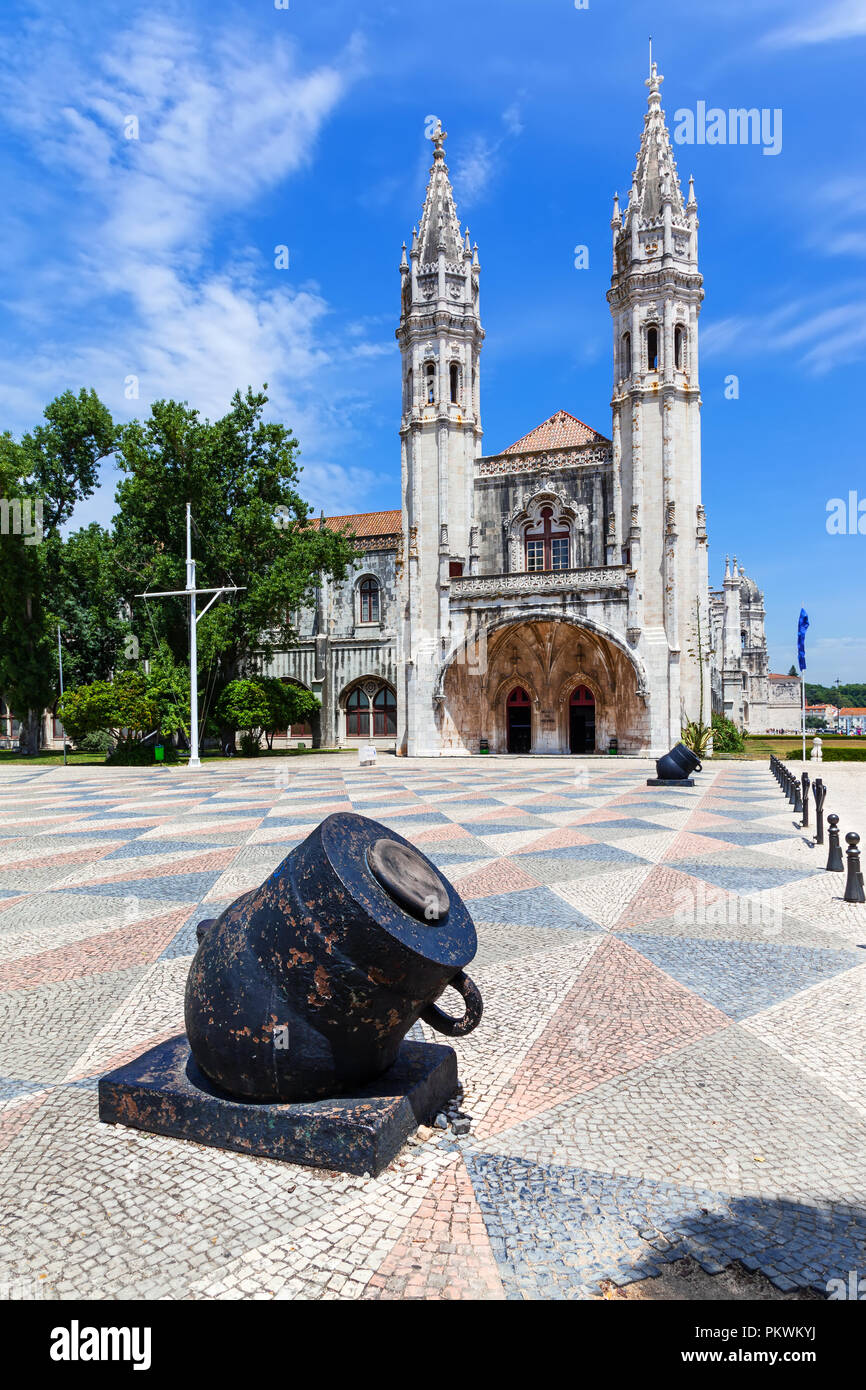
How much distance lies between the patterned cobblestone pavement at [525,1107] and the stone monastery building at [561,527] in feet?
75.7

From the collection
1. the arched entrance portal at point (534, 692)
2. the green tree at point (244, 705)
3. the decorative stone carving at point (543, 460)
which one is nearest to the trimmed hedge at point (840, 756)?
the arched entrance portal at point (534, 692)

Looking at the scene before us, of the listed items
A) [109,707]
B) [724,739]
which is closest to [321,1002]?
[109,707]

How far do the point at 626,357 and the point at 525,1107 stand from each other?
33710 millimetres

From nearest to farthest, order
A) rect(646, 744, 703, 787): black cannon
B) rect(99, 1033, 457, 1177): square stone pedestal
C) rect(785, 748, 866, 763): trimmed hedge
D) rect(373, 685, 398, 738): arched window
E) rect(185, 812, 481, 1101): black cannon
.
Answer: rect(185, 812, 481, 1101): black cannon < rect(99, 1033, 457, 1177): square stone pedestal < rect(646, 744, 703, 787): black cannon < rect(785, 748, 866, 763): trimmed hedge < rect(373, 685, 398, 738): arched window

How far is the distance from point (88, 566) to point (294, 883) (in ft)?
98.0

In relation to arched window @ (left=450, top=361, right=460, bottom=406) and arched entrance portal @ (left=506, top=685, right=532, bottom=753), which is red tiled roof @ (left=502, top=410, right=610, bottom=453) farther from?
arched entrance portal @ (left=506, top=685, right=532, bottom=753)

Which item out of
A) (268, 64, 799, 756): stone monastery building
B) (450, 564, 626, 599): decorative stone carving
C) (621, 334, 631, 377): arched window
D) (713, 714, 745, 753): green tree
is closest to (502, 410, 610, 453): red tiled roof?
(268, 64, 799, 756): stone monastery building

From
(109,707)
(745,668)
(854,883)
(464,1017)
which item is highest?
(745,668)

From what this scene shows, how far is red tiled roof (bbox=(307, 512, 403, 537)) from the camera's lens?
4041 centimetres

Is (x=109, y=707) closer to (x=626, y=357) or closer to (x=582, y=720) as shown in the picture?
(x=582, y=720)

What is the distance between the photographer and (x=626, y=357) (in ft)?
106

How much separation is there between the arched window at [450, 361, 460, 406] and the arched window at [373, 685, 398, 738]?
13.6 m
